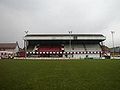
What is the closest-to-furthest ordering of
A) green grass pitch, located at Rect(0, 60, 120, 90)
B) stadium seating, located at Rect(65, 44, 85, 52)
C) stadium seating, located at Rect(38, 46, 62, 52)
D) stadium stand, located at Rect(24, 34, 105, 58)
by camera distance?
1. green grass pitch, located at Rect(0, 60, 120, 90)
2. stadium stand, located at Rect(24, 34, 105, 58)
3. stadium seating, located at Rect(38, 46, 62, 52)
4. stadium seating, located at Rect(65, 44, 85, 52)

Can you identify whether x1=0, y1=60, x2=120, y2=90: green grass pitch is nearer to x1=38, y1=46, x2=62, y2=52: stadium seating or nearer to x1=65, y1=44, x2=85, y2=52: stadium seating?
x1=38, y1=46, x2=62, y2=52: stadium seating

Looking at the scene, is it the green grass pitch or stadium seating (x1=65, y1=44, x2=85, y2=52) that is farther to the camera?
stadium seating (x1=65, y1=44, x2=85, y2=52)

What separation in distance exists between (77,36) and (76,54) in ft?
24.5

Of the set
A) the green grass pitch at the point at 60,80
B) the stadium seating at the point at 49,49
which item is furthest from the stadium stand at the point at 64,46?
the green grass pitch at the point at 60,80

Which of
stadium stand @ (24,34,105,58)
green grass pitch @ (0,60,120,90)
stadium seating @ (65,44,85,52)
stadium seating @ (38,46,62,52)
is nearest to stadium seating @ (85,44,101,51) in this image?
stadium stand @ (24,34,105,58)

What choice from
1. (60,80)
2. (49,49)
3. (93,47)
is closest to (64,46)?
(49,49)

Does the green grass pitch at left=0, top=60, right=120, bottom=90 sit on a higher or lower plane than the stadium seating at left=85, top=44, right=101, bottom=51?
lower

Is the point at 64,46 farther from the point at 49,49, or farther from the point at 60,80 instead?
the point at 60,80

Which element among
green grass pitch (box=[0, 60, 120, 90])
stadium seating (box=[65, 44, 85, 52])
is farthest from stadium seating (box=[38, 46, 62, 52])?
green grass pitch (box=[0, 60, 120, 90])

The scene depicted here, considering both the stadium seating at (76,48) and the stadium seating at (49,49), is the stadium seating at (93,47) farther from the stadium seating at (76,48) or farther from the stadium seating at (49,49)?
the stadium seating at (49,49)

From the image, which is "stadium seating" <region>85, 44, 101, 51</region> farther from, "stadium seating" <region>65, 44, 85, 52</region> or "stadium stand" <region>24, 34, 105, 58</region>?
"stadium seating" <region>65, 44, 85, 52</region>

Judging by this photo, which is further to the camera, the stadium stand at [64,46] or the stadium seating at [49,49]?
the stadium seating at [49,49]

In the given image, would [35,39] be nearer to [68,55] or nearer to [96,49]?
[68,55]

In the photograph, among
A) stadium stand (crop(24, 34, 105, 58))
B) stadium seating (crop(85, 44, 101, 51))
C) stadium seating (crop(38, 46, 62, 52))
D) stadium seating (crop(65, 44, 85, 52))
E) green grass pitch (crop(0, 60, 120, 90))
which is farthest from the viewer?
stadium seating (crop(85, 44, 101, 51))
